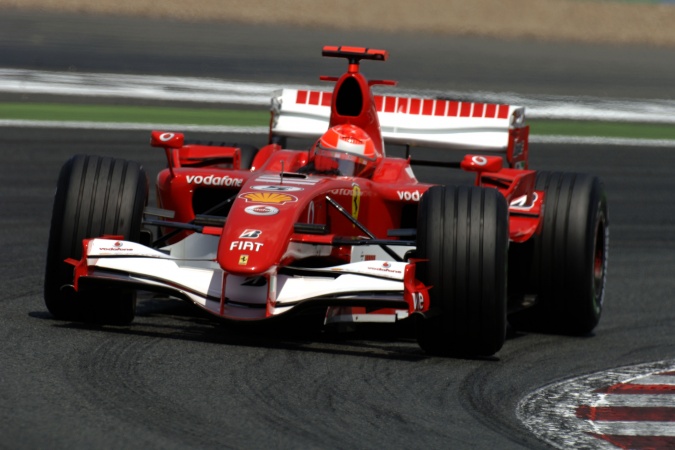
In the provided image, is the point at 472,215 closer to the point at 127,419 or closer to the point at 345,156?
the point at 345,156

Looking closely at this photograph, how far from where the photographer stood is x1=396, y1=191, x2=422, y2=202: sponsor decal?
826 centimetres

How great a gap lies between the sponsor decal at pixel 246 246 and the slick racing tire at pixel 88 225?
831 millimetres

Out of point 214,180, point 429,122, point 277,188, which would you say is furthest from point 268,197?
point 429,122

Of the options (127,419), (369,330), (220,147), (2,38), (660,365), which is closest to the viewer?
(127,419)

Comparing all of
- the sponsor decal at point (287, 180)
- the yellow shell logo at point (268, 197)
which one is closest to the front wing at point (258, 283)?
the yellow shell logo at point (268, 197)

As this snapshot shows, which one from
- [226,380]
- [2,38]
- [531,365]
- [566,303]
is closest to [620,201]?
[566,303]

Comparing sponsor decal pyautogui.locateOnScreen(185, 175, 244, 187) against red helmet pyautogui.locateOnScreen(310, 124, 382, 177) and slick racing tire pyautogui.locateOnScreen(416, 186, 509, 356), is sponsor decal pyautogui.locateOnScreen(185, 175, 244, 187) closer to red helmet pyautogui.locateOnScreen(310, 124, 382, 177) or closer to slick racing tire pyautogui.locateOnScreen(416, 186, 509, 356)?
red helmet pyautogui.locateOnScreen(310, 124, 382, 177)

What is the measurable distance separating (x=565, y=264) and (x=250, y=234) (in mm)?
2397

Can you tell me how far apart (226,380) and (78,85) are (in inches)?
620

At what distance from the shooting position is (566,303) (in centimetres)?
854

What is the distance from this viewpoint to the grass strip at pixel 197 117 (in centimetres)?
1819

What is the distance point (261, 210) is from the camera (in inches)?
289

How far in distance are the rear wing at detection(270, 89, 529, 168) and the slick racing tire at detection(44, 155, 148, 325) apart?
282 cm

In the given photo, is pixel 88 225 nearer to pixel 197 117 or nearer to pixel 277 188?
pixel 277 188
